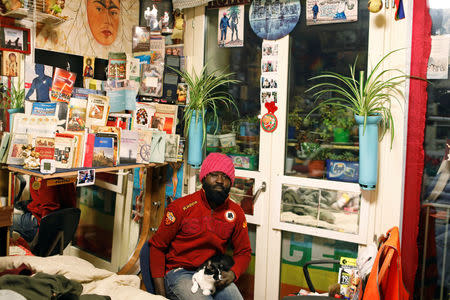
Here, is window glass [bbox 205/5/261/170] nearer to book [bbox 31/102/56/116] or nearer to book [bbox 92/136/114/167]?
book [bbox 92/136/114/167]

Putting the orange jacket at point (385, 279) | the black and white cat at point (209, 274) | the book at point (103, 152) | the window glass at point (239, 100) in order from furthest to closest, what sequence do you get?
the window glass at point (239, 100) → the book at point (103, 152) → the black and white cat at point (209, 274) → the orange jacket at point (385, 279)

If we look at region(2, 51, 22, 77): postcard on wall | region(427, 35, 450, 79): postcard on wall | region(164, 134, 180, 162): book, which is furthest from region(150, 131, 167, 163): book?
region(427, 35, 450, 79): postcard on wall

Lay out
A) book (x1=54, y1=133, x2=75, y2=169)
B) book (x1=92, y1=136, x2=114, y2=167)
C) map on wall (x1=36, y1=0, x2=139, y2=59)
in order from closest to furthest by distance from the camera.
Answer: book (x1=54, y1=133, x2=75, y2=169)
book (x1=92, y1=136, x2=114, y2=167)
map on wall (x1=36, y1=0, x2=139, y2=59)

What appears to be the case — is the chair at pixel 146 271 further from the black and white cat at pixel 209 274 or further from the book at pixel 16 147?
the book at pixel 16 147

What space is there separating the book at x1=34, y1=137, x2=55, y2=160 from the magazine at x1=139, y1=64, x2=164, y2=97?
988 mm

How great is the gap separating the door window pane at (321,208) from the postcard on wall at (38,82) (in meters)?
1.80

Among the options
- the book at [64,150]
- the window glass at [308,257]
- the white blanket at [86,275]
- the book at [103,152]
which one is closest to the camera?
the white blanket at [86,275]

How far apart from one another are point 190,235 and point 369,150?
1.20 m

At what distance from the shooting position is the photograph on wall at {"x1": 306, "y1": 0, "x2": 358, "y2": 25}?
2.47 m

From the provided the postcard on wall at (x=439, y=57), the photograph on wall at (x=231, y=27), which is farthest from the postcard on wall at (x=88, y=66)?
the postcard on wall at (x=439, y=57)

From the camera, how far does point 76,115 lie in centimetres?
243

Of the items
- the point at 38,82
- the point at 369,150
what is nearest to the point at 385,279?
the point at 369,150

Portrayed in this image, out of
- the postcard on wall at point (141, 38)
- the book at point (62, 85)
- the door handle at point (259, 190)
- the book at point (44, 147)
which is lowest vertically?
the door handle at point (259, 190)

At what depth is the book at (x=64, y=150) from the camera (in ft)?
7.32
